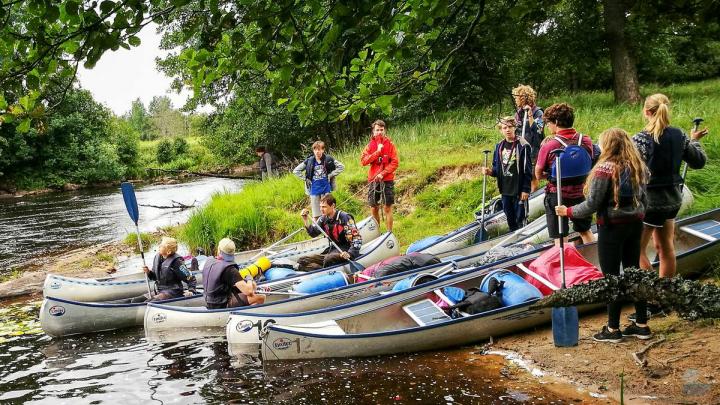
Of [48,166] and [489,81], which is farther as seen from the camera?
[48,166]

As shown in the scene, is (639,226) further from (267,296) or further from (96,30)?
(267,296)

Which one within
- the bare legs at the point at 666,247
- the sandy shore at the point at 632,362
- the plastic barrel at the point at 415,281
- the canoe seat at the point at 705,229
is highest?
the bare legs at the point at 666,247

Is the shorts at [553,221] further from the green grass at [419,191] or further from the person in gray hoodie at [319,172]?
the person in gray hoodie at [319,172]

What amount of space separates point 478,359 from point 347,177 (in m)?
8.88

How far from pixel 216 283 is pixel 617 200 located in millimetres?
4774

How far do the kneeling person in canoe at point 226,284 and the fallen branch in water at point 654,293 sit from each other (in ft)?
15.5

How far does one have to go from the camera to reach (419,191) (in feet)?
42.3

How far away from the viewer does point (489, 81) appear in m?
3.93

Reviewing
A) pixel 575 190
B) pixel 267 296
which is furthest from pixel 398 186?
pixel 575 190

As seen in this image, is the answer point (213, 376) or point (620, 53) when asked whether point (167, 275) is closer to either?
point (213, 376)

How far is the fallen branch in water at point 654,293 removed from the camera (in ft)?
9.26

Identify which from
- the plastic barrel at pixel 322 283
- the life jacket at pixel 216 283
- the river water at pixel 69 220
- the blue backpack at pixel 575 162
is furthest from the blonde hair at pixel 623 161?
the river water at pixel 69 220

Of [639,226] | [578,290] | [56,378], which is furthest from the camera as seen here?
[56,378]

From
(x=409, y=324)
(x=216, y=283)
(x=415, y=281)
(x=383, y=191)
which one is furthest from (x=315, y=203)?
(x=409, y=324)
